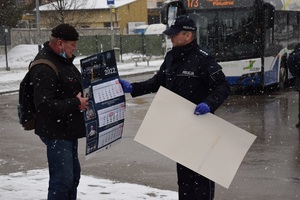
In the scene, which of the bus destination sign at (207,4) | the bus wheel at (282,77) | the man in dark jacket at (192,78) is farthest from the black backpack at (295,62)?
the bus wheel at (282,77)

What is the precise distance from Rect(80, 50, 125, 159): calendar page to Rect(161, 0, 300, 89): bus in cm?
1183

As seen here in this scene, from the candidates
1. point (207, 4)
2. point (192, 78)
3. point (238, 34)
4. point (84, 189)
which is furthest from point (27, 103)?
point (207, 4)

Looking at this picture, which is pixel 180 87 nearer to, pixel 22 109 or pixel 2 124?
pixel 22 109

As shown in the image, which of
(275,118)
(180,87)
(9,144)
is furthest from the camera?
(275,118)

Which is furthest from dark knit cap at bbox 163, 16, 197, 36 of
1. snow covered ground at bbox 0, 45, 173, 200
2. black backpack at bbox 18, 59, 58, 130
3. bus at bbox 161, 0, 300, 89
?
bus at bbox 161, 0, 300, 89

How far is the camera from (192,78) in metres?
5.40

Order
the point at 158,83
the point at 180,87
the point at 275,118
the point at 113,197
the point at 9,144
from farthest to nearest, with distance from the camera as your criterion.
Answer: the point at 275,118 → the point at 9,144 → the point at 113,197 → the point at 158,83 → the point at 180,87

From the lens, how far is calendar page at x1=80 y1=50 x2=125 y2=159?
519 cm

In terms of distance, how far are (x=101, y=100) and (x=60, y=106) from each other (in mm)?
391

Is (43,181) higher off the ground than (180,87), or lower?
lower

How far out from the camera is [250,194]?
23.0 ft

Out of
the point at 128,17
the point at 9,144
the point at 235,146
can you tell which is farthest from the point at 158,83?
the point at 128,17

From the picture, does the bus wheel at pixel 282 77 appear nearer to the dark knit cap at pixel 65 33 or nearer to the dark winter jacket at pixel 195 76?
the dark winter jacket at pixel 195 76

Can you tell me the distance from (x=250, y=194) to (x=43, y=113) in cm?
294
